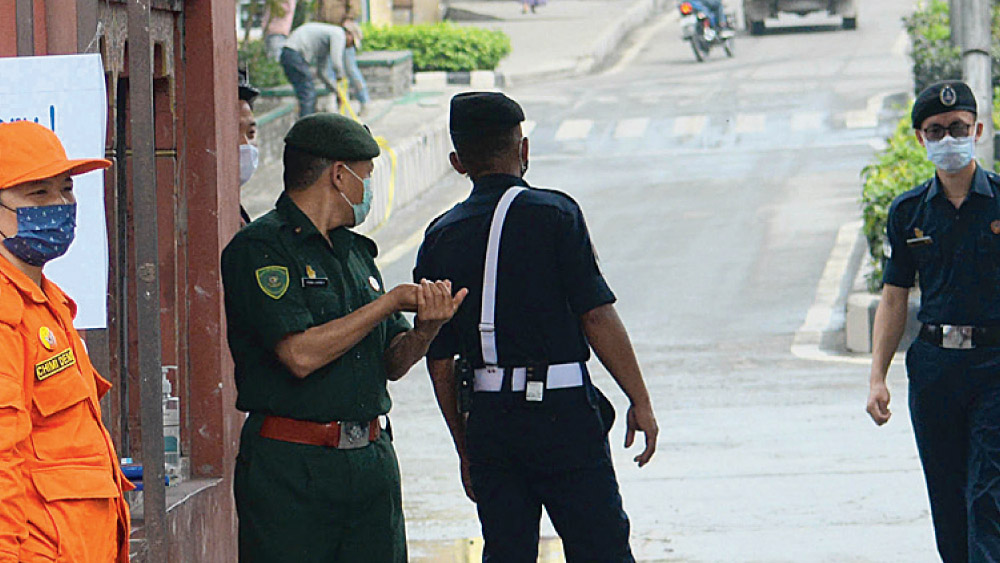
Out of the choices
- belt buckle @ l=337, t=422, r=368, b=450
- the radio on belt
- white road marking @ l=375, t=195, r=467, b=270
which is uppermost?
the radio on belt

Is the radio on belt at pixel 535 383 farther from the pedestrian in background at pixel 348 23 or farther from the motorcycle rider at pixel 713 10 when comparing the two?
the motorcycle rider at pixel 713 10

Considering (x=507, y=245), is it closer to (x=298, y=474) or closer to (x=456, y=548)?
(x=298, y=474)

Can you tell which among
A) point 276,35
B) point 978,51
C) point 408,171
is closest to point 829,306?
point 978,51

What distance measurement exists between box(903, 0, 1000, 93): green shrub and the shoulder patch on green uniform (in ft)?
43.3

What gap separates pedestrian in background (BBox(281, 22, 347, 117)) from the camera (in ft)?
68.3

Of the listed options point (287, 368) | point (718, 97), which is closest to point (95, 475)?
point (287, 368)

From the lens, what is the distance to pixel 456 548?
7.54 m

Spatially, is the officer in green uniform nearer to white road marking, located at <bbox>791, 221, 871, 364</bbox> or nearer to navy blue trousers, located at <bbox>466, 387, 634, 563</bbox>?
navy blue trousers, located at <bbox>466, 387, 634, 563</bbox>

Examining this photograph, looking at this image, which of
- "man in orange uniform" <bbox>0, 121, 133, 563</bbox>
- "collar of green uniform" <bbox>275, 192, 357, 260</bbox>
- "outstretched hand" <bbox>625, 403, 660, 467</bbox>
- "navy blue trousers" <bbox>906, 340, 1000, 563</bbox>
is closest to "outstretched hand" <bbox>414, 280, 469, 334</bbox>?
"collar of green uniform" <bbox>275, 192, 357, 260</bbox>

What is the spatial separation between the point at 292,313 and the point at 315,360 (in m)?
0.15

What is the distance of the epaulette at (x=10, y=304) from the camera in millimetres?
3594

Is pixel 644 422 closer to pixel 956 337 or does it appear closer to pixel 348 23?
pixel 956 337

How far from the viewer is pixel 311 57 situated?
840 inches

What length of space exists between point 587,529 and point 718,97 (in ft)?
76.6
